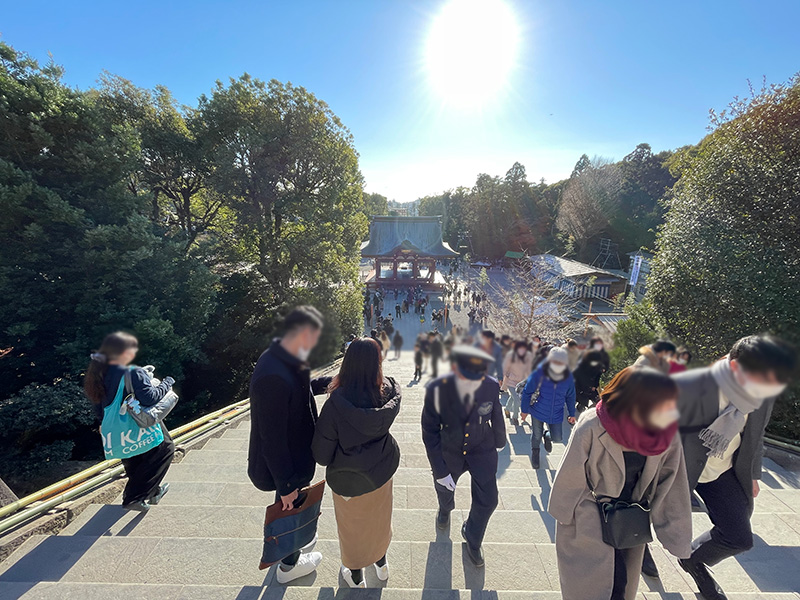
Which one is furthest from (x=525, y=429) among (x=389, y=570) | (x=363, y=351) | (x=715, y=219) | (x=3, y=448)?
(x=3, y=448)

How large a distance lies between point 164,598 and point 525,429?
15.4ft

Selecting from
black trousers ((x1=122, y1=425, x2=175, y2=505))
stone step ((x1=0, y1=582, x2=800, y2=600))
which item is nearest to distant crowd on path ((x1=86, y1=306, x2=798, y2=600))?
stone step ((x1=0, y1=582, x2=800, y2=600))

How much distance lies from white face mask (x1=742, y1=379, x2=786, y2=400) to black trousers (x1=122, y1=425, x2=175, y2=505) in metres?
4.00

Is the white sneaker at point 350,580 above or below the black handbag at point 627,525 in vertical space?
below

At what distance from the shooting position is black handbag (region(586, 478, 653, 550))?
6.10 ft

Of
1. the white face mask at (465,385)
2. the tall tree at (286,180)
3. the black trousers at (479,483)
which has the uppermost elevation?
the tall tree at (286,180)

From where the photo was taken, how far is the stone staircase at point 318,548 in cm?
233

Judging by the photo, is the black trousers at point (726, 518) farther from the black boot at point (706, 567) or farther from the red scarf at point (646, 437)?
the red scarf at point (646, 437)

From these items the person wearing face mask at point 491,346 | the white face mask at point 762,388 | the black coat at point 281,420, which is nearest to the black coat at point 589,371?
the person wearing face mask at point 491,346

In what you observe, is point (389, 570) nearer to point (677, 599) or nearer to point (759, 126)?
A: point (677, 599)

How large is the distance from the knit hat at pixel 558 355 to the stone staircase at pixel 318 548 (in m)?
0.75

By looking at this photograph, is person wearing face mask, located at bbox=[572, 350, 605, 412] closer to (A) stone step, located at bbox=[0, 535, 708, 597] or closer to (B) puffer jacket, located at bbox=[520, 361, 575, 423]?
(B) puffer jacket, located at bbox=[520, 361, 575, 423]

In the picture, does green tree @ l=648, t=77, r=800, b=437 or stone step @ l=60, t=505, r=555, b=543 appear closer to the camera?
green tree @ l=648, t=77, r=800, b=437

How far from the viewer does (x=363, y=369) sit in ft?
6.64
